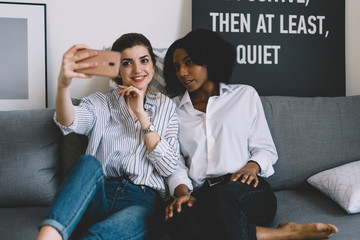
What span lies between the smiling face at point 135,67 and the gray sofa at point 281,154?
0.40 meters

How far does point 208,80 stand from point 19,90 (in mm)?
1029

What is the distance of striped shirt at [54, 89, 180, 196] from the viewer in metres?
1.24

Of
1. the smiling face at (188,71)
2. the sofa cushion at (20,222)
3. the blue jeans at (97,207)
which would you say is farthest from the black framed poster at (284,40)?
the sofa cushion at (20,222)

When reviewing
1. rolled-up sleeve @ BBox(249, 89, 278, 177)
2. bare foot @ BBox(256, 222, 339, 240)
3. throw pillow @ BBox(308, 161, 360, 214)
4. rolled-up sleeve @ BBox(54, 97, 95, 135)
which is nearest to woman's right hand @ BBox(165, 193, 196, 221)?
bare foot @ BBox(256, 222, 339, 240)

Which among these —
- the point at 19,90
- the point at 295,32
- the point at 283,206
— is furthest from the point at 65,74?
the point at 295,32

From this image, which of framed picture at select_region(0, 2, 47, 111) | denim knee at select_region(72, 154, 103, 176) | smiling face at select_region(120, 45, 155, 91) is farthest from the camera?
framed picture at select_region(0, 2, 47, 111)

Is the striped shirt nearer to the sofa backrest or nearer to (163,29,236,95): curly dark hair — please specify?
(163,29,236,95): curly dark hair

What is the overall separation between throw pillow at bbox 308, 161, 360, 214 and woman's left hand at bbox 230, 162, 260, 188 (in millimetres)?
324

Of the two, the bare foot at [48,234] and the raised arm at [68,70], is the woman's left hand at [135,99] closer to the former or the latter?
the raised arm at [68,70]

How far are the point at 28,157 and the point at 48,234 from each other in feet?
2.12

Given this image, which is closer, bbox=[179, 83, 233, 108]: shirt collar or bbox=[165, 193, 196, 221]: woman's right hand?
bbox=[165, 193, 196, 221]: woman's right hand

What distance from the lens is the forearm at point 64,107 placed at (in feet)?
3.61

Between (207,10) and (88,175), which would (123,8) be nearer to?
(207,10)

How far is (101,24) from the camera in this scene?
1815 mm
